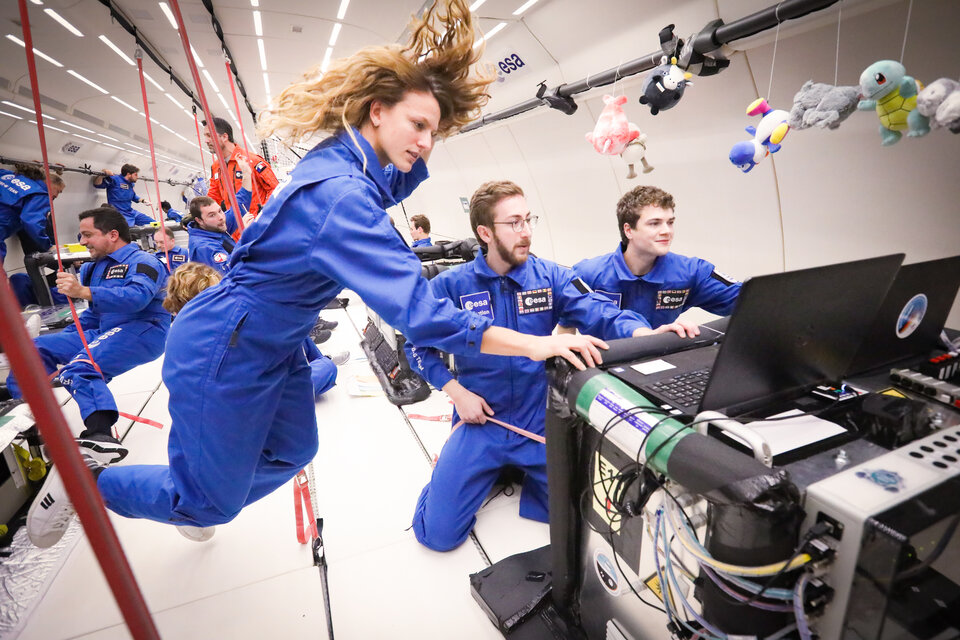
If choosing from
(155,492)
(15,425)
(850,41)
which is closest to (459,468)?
(155,492)

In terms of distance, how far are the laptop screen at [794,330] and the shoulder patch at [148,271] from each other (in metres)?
4.01

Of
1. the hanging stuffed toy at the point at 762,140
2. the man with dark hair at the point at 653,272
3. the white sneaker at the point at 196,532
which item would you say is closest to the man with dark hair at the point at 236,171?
the white sneaker at the point at 196,532

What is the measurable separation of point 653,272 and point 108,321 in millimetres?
4069

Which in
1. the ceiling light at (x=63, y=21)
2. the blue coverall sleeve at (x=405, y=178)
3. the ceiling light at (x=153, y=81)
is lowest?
the blue coverall sleeve at (x=405, y=178)

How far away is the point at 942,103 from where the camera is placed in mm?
1456

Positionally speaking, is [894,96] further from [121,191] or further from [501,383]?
[121,191]

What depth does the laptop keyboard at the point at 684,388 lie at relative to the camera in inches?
45.9

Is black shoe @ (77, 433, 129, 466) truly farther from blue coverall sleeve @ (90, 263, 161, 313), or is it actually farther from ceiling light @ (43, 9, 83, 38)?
ceiling light @ (43, 9, 83, 38)

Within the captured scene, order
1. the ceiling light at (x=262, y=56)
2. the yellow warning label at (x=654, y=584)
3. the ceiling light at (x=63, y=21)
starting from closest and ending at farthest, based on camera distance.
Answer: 1. the yellow warning label at (x=654, y=584)
2. the ceiling light at (x=63, y=21)
3. the ceiling light at (x=262, y=56)

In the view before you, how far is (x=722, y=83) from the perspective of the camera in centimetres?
316

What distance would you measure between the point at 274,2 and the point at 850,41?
15.1ft

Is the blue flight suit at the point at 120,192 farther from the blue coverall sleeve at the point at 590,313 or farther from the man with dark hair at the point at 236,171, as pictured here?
the blue coverall sleeve at the point at 590,313

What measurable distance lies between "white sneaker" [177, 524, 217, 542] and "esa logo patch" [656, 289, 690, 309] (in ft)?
9.25

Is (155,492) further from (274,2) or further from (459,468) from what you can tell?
(274,2)
